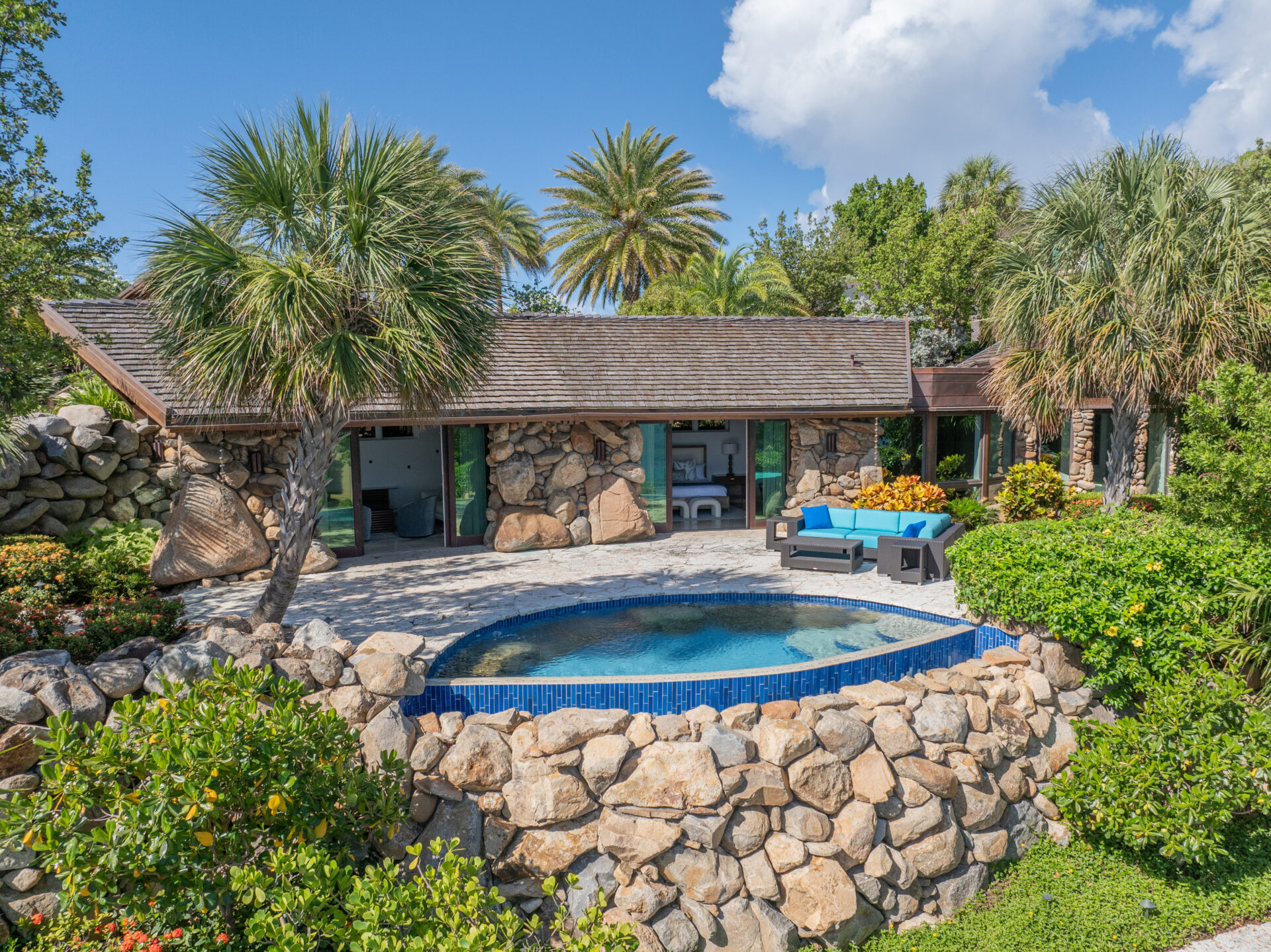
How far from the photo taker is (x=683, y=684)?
6.66 m

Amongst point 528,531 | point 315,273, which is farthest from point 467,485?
point 315,273

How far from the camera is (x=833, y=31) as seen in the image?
61.2 ft

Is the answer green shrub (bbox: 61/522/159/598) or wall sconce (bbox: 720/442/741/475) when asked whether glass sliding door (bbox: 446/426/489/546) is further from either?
wall sconce (bbox: 720/442/741/475)

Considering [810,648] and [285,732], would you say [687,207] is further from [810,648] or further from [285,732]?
[285,732]

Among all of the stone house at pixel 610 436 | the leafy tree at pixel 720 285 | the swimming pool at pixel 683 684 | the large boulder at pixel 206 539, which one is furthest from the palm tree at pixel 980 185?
the large boulder at pixel 206 539

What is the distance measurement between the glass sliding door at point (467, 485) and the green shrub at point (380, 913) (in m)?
9.80

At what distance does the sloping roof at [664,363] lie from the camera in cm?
1206

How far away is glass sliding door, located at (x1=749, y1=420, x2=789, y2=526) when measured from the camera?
1569 cm

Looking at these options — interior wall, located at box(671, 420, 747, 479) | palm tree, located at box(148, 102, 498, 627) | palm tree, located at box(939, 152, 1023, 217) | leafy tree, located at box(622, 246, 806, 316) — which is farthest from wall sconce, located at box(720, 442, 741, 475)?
palm tree, located at box(939, 152, 1023, 217)

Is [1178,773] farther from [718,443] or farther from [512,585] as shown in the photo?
[718,443]

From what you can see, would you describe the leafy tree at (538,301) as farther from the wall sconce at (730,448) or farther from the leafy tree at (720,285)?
the wall sconce at (730,448)

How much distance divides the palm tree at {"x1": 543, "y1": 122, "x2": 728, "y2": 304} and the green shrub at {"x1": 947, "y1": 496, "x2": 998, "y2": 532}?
15537 millimetres

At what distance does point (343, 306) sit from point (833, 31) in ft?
54.8

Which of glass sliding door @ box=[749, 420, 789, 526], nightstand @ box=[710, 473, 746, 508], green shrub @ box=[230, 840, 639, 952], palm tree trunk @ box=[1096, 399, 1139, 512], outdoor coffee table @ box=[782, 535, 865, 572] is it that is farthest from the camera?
nightstand @ box=[710, 473, 746, 508]
